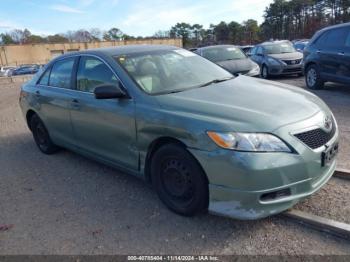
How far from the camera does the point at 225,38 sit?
81.6m

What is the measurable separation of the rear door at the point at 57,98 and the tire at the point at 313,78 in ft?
22.7

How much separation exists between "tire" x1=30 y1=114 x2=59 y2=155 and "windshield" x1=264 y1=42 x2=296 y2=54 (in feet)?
33.4

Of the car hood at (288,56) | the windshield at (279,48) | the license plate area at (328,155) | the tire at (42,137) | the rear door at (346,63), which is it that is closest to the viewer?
the license plate area at (328,155)

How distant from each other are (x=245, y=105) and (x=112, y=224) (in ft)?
5.73

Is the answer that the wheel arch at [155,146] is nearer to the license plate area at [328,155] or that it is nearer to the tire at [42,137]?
the license plate area at [328,155]

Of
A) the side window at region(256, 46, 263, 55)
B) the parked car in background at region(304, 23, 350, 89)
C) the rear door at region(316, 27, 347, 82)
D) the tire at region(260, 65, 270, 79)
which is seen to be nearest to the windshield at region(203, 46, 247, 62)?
the tire at region(260, 65, 270, 79)

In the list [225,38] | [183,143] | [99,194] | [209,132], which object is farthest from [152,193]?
[225,38]

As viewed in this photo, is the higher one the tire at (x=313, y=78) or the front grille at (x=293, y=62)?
the front grille at (x=293, y=62)

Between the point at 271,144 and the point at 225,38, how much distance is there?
3246 inches

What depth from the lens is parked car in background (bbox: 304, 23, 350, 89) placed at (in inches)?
324

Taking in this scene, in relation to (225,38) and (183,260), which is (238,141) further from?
(225,38)

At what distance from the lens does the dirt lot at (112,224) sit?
299 centimetres

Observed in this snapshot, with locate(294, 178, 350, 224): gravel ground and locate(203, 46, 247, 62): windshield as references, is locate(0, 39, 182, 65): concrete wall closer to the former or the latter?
locate(203, 46, 247, 62): windshield

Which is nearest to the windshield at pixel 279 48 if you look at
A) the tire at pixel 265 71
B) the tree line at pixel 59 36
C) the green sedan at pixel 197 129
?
the tire at pixel 265 71
